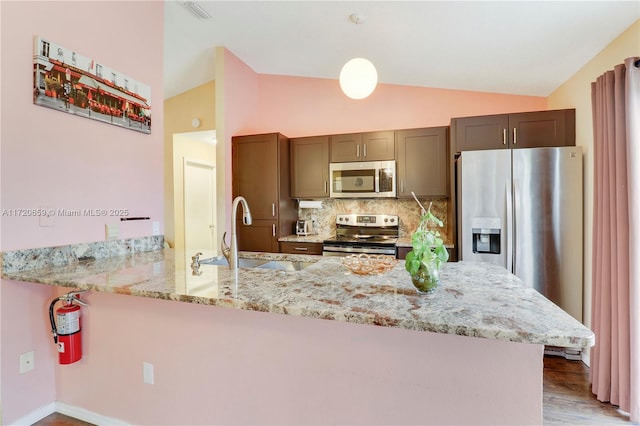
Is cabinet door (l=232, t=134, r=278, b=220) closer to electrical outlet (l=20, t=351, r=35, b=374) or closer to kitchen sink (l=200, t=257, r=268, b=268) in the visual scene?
kitchen sink (l=200, t=257, r=268, b=268)

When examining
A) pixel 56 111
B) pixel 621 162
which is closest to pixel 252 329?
pixel 56 111

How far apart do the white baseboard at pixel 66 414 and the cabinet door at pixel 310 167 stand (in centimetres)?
275

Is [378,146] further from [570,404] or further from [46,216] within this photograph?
[46,216]

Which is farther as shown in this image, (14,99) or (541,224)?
(541,224)

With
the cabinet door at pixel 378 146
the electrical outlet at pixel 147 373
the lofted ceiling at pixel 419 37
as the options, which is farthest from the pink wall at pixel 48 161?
the cabinet door at pixel 378 146

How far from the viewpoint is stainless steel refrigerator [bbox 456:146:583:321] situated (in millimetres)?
2594

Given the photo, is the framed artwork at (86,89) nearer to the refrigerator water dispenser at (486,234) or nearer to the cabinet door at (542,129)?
the refrigerator water dispenser at (486,234)

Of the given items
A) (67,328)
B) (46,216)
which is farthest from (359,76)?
(67,328)

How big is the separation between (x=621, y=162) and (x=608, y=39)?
36.6 inches

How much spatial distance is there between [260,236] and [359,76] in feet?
7.55

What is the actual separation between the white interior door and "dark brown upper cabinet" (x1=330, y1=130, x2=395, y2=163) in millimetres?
2599

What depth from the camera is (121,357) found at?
1.76 meters

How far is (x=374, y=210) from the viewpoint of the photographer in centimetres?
→ 393

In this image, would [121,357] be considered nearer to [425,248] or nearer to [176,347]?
[176,347]
